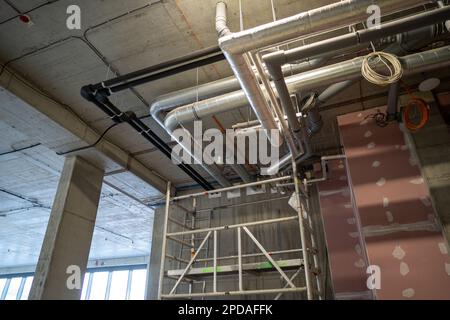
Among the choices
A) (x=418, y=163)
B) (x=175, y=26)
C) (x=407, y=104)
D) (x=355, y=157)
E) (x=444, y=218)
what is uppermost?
(x=175, y=26)

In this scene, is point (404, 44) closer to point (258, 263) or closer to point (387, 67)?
point (387, 67)

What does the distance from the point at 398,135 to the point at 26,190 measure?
279 inches

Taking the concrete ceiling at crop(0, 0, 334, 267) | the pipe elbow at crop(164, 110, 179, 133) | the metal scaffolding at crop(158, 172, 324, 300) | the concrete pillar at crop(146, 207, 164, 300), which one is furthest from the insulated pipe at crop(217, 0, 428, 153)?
the concrete pillar at crop(146, 207, 164, 300)

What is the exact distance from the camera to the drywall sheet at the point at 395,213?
3.27 metres

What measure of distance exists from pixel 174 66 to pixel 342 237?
3228 mm

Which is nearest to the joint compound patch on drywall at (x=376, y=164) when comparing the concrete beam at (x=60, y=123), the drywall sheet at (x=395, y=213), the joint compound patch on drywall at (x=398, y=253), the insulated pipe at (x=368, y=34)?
the drywall sheet at (x=395, y=213)

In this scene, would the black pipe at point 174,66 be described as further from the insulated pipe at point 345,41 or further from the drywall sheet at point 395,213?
the drywall sheet at point 395,213

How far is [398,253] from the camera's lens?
11.2 feet

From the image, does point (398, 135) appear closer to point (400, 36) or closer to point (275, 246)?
point (400, 36)

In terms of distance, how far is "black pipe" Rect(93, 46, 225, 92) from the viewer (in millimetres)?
3172

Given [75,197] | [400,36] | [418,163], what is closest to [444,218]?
[418,163]

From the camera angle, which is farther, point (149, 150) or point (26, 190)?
point (26, 190)

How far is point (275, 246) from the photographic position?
5164 mm

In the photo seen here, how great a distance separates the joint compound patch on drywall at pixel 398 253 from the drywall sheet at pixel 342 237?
62cm
